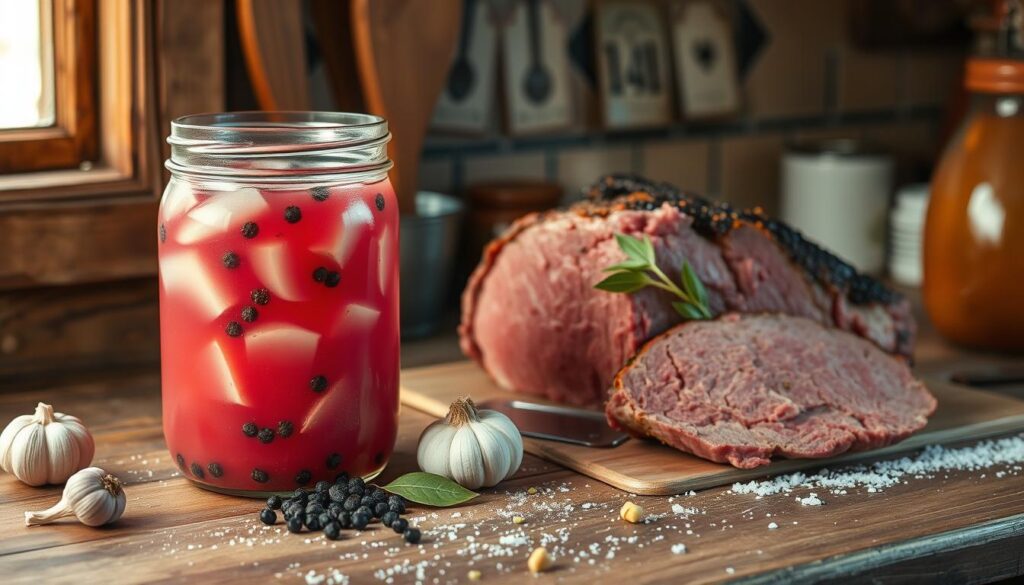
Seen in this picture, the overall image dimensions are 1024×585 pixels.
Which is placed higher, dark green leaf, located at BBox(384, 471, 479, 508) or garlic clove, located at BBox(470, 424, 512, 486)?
garlic clove, located at BBox(470, 424, 512, 486)

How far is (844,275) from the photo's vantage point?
166 cm

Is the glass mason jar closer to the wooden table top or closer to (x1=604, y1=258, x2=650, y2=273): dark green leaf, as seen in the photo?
the wooden table top

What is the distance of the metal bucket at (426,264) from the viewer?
6.18 feet

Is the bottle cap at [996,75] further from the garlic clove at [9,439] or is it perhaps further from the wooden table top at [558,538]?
the garlic clove at [9,439]

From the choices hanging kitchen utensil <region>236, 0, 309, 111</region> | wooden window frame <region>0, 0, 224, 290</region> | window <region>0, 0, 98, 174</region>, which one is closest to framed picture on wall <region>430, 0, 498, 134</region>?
hanging kitchen utensil <region>236, 0, 309, 111</region>

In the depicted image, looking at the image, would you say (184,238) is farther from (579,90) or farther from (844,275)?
(579,90)

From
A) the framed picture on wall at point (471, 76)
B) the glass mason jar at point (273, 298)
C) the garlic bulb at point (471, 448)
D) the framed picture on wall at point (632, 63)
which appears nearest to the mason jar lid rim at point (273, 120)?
the glass mason jar at point (273, 298)

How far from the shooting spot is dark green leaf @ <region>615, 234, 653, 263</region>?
1497 mm

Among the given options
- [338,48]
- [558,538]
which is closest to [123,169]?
[338,48]

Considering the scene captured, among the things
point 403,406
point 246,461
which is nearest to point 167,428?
point 246,461

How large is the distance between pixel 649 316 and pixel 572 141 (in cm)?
88

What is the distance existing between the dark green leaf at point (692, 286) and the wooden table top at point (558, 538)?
28 centimetres

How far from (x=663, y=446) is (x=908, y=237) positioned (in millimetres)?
1157

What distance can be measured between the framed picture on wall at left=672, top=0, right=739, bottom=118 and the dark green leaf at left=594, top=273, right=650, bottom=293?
993mm
